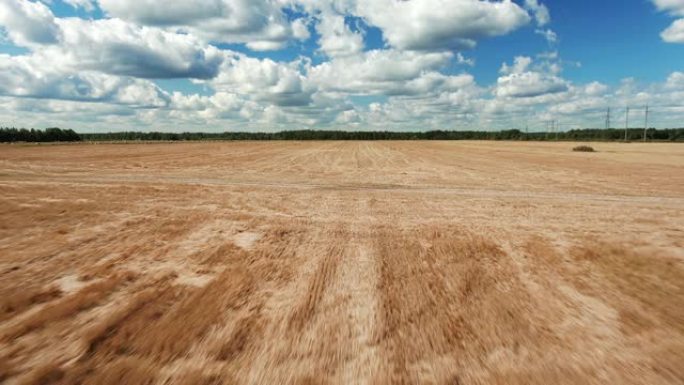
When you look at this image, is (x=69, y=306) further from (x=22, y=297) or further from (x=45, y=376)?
(x=45, y=376)

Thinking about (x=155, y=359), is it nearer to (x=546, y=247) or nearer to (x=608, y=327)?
(x=608, y=327)

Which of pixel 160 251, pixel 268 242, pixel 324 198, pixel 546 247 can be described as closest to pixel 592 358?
pixel 546 247

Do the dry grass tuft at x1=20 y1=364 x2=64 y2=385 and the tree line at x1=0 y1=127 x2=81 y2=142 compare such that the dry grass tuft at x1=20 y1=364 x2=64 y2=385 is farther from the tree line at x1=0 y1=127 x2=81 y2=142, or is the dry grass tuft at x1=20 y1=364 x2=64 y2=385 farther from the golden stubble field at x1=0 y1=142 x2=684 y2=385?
the tree line at x1=0 y1=127 x2=81 y2=142

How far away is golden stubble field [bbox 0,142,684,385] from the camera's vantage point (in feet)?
11.3

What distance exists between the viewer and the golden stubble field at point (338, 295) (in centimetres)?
343

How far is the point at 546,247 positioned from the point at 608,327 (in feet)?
9.64

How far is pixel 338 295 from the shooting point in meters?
4.99

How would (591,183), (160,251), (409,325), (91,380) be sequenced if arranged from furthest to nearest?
(591,183), (160,251), (409,325), (91,380)

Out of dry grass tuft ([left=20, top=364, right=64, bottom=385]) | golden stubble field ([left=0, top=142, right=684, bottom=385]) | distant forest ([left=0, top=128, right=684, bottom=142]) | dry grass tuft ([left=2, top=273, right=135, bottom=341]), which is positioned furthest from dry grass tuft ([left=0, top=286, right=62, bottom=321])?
distant forest ([left=0, top=128, right=684, bottom=142])

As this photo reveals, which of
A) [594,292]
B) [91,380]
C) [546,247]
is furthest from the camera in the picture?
[546,247]

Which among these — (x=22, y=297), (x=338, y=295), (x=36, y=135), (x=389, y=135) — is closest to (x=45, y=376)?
(x=22, y=297)

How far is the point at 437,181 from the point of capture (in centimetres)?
1694

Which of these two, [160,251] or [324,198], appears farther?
[324,198]

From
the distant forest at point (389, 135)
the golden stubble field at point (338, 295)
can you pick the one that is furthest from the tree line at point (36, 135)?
the golden stubble field at point (338, 295)
